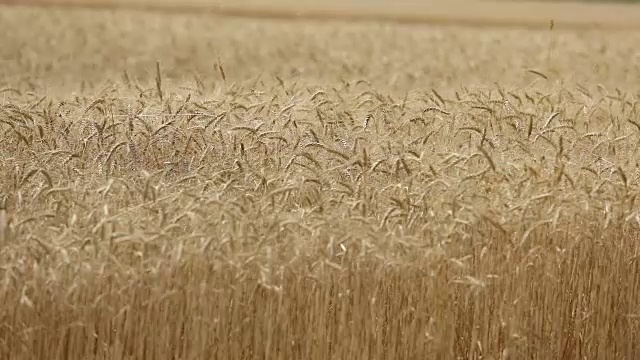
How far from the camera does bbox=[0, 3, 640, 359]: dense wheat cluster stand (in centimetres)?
412

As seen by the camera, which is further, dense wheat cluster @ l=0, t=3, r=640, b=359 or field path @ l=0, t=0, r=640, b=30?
field path @ l=0, t=0, r=640, b=30

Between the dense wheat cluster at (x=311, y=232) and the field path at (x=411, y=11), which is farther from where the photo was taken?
the field path at (x=411, y=11)

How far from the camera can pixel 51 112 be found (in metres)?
5.71

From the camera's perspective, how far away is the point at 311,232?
169 inches

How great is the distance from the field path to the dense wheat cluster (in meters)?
16.2

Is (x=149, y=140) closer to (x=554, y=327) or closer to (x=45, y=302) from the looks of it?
(x=45, y=302)

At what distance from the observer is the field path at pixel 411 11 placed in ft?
72.3

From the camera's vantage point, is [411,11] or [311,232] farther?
[411,11]

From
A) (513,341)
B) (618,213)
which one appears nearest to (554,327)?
(513,341)

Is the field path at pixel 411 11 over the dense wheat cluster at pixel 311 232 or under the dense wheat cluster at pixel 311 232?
over

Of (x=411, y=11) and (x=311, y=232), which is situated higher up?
(x=411, y=11)

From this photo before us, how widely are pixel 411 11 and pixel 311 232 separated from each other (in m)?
21.3

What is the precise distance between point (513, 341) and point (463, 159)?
82 cm

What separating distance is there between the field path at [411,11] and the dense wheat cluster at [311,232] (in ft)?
53.1
